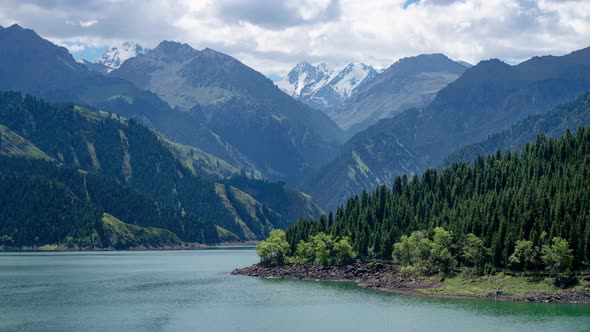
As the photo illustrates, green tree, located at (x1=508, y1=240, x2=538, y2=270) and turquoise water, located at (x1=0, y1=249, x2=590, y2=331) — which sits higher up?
green tree, located at (x1=508, y1=240, x2=538, y2=270)

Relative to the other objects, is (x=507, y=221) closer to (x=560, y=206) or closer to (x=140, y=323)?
(x=560, y=206)

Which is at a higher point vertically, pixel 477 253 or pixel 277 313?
pixel 477 253

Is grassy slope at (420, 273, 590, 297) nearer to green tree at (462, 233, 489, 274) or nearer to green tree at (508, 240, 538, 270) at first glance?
green tree at (508, 240, 538, 270)

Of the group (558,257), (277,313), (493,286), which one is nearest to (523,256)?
(493,286)

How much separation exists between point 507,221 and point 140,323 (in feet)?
323

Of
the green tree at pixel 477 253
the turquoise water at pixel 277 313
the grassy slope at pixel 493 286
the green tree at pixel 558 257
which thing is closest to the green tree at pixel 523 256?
the grassy slope at pixel 493 286

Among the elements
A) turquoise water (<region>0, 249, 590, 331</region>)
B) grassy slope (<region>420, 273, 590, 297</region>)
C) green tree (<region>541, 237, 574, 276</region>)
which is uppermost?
green tree (<region>541, 237, 574, 276</region>)

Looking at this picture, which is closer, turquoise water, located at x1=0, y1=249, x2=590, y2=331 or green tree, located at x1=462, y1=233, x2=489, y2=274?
turquoise water, located at x1=0, y1=249, x2=590, y2=331

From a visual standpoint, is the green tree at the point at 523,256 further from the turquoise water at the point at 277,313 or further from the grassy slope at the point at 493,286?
the turquoise water at the point at 277,313

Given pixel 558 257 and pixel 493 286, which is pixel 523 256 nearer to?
pixel 493 286

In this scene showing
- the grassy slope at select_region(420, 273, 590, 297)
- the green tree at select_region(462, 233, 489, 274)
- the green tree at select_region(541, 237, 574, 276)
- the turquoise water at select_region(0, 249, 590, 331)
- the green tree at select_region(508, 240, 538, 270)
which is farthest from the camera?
the green tree at select_region(462, 233, 489, 274)

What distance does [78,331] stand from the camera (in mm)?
136500

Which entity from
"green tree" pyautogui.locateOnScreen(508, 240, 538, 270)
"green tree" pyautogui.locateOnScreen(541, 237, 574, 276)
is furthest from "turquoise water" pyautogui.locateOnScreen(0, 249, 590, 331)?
"green tree" pyautogui.locateOnScreen(508, 240, 538, 270)

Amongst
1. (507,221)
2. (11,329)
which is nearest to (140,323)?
(11,329)
